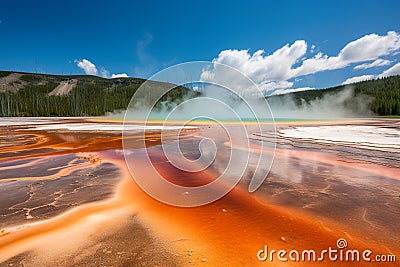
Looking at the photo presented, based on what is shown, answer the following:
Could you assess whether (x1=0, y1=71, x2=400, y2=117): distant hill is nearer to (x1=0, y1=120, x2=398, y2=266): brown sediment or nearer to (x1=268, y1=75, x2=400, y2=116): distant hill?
(x1=268, y1=75, x2=400, y2=116): distant hill

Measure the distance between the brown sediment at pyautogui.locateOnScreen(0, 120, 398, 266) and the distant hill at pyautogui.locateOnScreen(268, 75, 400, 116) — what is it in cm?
11225

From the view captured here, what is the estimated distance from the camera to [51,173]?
7.74 m

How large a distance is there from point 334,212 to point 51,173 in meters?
9.21

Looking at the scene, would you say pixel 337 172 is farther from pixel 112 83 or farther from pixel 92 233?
pixel 112 83

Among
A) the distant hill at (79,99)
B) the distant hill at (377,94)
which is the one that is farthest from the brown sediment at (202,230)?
the distant hill at (377,94)

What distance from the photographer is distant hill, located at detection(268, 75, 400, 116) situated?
8762cm

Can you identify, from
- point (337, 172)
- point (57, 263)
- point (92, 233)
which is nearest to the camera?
point (57, 263)

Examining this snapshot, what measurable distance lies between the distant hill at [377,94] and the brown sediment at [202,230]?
11225 centimetres

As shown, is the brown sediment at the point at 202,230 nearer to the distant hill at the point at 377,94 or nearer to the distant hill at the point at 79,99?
the distant hill at the point at 79,99

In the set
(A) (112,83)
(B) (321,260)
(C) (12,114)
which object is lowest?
(B) (321,260)

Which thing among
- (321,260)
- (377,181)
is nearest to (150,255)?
(321,260)

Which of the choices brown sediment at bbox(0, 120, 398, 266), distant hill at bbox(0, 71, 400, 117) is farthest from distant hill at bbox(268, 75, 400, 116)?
brown sediment at bbox(0, 120, 398, 266)

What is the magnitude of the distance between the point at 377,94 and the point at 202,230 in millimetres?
139322

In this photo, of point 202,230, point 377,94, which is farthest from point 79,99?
point 377,94
